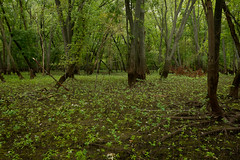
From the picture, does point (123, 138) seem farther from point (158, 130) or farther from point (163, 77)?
point (163, 77)

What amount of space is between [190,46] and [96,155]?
106ft

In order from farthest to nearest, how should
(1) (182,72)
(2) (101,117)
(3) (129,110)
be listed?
(1) (182,72) → (3) (129,110) → (2) (101,117)

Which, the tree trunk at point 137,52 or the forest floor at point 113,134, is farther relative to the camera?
the tree trunk at point 137,52

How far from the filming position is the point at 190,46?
3216 cm

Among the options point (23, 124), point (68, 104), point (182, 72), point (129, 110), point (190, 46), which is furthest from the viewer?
point (190, 46)

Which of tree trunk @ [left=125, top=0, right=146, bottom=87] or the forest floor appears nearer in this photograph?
the forest floor

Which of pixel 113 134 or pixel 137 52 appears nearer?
pixel 113 134

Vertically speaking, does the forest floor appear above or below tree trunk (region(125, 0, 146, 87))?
below

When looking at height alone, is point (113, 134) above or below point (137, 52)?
below

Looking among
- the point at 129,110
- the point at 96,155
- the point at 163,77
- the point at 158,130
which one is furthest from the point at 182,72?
the point at 96,155

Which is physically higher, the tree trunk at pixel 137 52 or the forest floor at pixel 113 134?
the tree trunk at pixel 137 52

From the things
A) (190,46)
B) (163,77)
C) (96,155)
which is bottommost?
(96,155)

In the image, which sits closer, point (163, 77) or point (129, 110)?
point (129, 110)

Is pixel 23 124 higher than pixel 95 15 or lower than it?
lower
